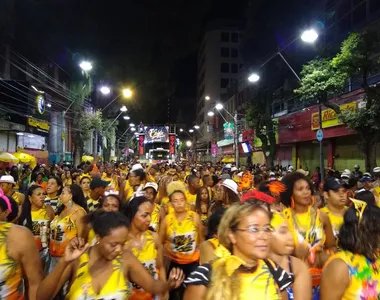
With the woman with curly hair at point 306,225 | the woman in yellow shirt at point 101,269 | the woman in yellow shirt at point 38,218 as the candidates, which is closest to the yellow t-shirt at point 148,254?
the woman in yellow shirt at point 101,269

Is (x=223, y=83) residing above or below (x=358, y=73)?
above

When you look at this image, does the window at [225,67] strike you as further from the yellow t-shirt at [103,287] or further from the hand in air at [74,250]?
the hand in air at [74,250]

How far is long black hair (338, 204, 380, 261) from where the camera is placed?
9.46ft

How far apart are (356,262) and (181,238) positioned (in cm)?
290

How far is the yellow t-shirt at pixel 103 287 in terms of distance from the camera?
2.85 m

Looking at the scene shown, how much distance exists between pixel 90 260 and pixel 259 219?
4.65ft

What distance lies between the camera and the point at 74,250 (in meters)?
2.82

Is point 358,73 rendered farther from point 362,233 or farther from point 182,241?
point 362,233

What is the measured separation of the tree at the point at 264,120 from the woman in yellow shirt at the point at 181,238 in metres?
24.9

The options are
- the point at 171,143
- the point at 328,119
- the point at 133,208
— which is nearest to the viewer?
the point at 133,208

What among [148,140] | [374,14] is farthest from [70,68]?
[374,14]

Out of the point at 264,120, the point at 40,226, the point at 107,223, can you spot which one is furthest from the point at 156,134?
the point at 107,223

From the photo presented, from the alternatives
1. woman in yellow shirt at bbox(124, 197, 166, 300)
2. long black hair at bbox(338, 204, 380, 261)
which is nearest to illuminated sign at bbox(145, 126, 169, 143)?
woman in yellow shirt at bbox(124, 197, 166, 300)

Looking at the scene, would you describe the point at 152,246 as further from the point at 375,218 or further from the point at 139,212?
the point at 375,218
